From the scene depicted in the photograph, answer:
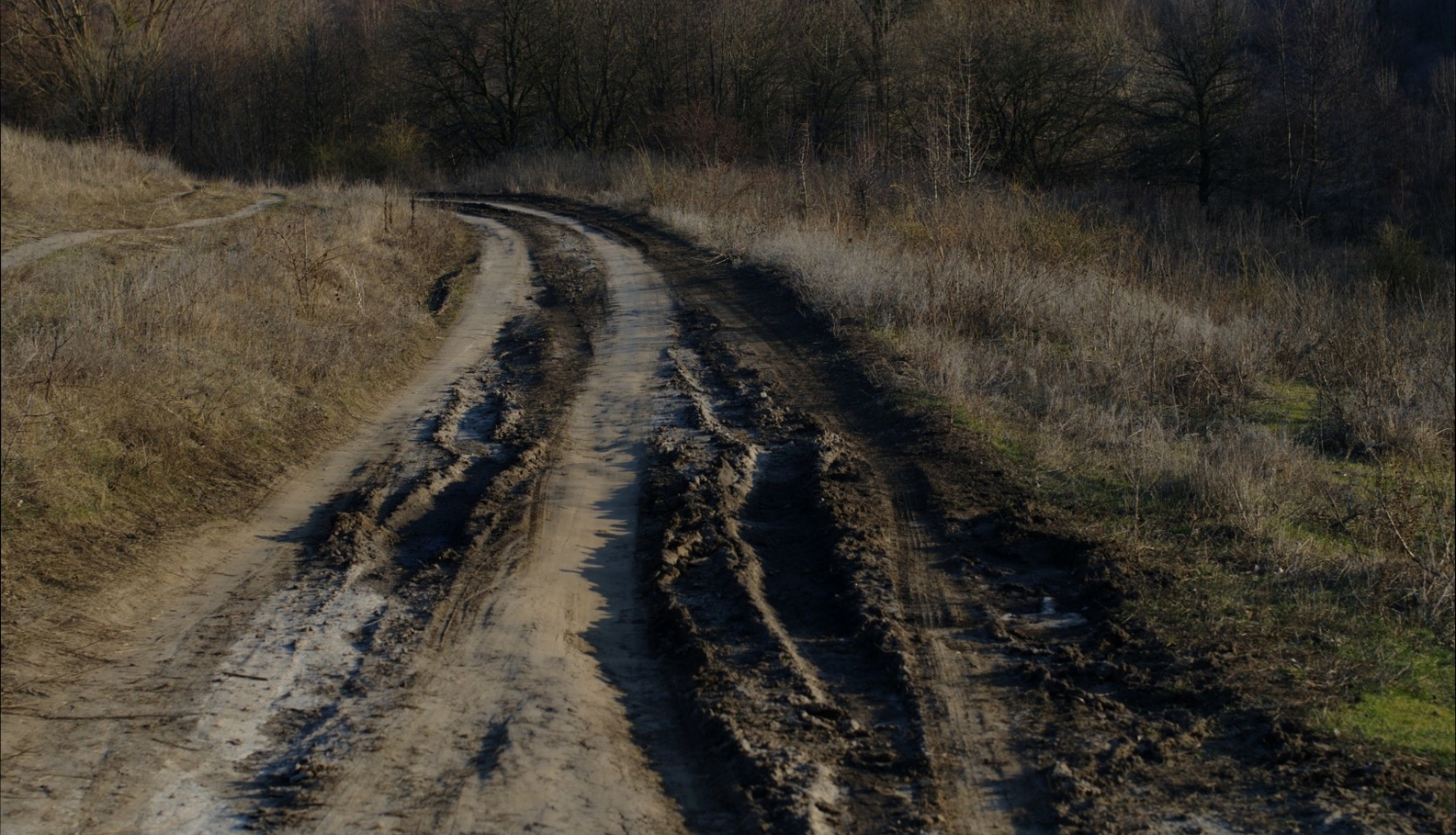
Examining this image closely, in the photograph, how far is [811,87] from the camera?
34969 millimetres

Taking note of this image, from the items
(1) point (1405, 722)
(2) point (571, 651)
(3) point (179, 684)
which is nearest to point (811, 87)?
(2) point (571, 651)

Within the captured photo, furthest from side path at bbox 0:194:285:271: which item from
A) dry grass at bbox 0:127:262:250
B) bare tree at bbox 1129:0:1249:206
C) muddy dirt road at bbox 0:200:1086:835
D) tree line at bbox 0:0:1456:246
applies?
bare tree at bbox 1129:0:1249:206

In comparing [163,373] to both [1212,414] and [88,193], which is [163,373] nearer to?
[1212,414]

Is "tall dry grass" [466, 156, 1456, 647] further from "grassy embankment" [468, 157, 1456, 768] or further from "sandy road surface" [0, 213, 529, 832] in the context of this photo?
"sandy road surface" [0, 213, 529, 832]

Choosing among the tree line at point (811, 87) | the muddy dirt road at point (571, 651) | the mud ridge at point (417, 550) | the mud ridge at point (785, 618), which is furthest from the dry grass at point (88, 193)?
the mud ridge at point (785, 618)

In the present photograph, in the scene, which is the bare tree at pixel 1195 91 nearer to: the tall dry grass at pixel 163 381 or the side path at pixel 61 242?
the tall dry grass at pixel 163 381

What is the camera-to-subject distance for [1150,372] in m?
9.29

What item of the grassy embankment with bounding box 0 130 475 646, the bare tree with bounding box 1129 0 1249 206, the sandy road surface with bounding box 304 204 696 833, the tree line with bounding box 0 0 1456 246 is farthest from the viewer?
the bare tree with bounding box 1129 0 1249 206

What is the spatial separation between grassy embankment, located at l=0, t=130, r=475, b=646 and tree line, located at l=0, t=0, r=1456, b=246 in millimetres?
8111

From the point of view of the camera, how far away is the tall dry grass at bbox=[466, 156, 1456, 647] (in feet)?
20.2

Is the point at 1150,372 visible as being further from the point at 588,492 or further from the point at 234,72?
the point at 234,72

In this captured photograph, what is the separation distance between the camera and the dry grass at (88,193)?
596 inches

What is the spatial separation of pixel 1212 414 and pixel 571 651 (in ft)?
20.4

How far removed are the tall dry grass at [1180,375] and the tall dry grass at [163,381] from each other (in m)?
5.10
